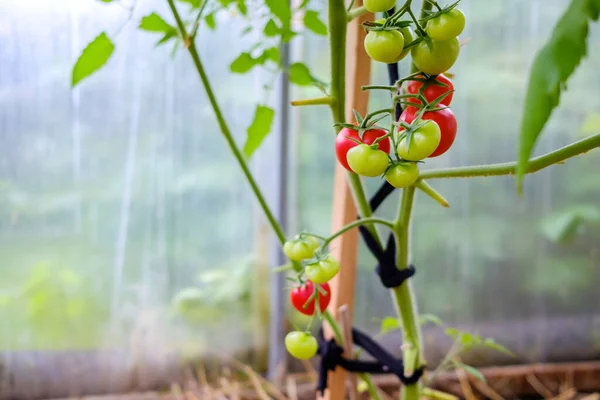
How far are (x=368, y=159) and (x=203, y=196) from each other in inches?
26.9

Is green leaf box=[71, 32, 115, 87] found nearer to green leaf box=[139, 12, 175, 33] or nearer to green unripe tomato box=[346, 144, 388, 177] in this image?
green leaf box=[139, 12, 175, 33]

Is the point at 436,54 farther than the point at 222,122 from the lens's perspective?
No

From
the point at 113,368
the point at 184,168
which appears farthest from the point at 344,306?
the point at 113,368

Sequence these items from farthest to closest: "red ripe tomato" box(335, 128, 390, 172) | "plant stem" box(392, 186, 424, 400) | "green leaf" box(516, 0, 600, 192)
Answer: "plant stem" box(392, 186, 424, 400)
"red ripe tomato" box(335, 128, 390, 172)
"green leaf" box(516, 0, 600, 192)

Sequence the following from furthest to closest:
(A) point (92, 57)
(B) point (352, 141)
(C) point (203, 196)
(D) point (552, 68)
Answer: (C) point (203, 196) → (A) point (92, 57) → (B) point (352, 141) → (D) point (552, 68)

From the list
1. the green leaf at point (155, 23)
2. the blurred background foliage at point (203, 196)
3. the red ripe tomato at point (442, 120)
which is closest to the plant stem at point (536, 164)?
the red ripe tomato at point (442, 120)

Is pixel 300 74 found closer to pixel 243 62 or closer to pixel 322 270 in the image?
pixel 243 62

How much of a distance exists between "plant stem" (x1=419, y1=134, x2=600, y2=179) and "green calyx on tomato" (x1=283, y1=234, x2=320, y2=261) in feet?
0.27

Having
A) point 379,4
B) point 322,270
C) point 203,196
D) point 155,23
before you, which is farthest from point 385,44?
point 203,196

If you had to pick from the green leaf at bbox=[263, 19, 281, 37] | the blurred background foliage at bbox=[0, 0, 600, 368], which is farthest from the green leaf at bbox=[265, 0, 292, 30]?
the blurred background foliage at bbox=[0, 0, 600, 368]

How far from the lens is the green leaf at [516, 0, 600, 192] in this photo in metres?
0.15

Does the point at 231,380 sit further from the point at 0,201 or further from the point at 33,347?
the point at 0,201

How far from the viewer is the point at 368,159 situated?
23 cm

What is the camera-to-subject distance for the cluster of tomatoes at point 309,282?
0.30m
